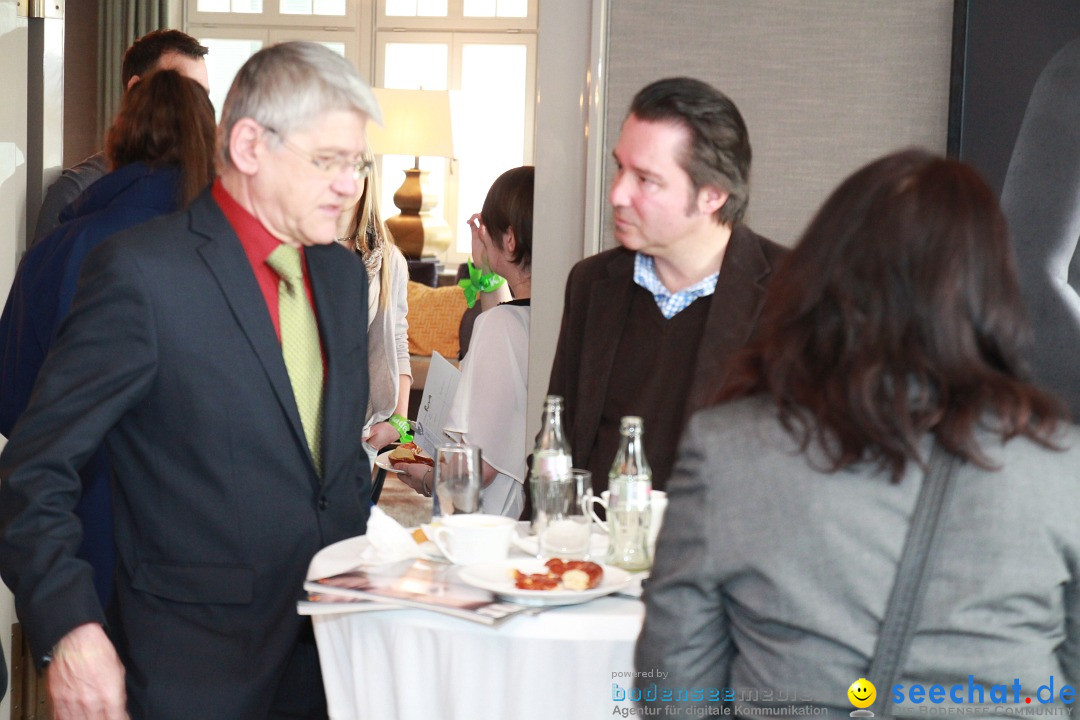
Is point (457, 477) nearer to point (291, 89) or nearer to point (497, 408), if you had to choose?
point (291, 89)

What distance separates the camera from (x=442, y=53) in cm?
967

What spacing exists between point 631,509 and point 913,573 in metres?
0.72

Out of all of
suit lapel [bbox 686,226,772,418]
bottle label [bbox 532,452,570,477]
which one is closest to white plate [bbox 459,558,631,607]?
bottle label [bbox 532,452,570,477]

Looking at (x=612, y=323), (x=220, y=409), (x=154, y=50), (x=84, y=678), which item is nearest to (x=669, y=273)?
(x=612, y=323)

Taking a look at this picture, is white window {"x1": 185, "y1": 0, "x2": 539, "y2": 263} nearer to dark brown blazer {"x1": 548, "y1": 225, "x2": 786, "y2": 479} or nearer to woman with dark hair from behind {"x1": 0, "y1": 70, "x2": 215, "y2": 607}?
woman with dark hair from behind {"x1": 0, "y1": 70, "x2": 215, "y2": 607}

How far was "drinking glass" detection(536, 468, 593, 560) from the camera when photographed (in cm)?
191

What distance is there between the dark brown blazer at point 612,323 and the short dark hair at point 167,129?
0.88 metres

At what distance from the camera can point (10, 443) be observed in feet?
5.60

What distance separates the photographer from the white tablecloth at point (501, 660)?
1.66 m

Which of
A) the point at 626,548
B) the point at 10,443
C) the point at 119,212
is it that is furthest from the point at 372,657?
the point at 119,212

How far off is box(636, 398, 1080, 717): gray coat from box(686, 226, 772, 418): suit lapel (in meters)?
0.97

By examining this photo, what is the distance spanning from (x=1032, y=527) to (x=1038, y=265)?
1402mm

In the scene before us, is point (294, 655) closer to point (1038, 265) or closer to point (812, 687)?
point (812, 687)

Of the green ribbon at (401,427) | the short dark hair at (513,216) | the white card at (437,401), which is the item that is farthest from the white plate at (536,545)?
the green ribbon at (401,427)
